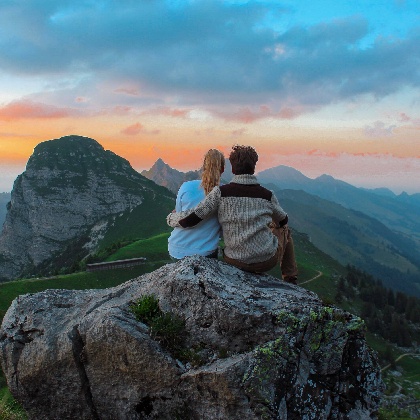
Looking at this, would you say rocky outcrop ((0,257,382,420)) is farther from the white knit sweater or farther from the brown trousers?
the white knit sweater

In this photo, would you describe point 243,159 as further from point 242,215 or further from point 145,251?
point 145,251

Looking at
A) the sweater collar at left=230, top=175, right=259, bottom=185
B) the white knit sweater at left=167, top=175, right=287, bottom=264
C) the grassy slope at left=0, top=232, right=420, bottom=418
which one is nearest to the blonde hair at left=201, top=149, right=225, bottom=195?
the white knit sweater at left=167, top=175, right=287, bottom=264

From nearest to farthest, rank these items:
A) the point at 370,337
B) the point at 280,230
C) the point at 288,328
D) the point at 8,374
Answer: the point at 288,328
the point at 8,374
the point at 280,230
the point at 370,337

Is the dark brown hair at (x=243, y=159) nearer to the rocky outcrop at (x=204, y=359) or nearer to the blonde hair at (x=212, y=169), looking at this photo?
the blonde hair at (x=212, y=169)

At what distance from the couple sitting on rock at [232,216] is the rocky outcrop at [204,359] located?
76 cm

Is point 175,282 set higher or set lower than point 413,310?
higher

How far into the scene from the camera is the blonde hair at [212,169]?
12688mm

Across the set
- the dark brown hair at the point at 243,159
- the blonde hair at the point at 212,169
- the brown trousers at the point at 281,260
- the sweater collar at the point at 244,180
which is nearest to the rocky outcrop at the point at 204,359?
the brown trousers at the point at 281,260

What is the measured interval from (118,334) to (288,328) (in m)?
4.46

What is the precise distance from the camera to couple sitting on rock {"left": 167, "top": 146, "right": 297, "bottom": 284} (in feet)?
41.3

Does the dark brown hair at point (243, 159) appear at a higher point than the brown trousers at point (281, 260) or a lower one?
higher

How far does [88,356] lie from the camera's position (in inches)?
462

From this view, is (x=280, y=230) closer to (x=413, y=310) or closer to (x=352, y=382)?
(x=352, y=382)

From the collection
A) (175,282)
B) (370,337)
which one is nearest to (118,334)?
(175,282)
